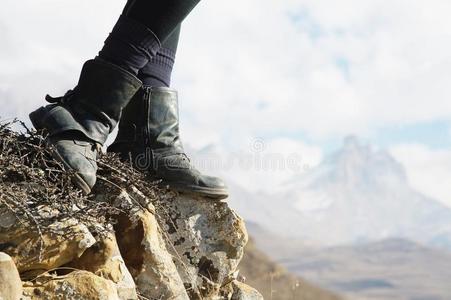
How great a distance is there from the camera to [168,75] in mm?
3355

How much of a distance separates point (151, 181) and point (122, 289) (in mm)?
656

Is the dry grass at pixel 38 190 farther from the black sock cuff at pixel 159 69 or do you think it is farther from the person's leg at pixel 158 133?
the black sock cuff at pixel 159 69

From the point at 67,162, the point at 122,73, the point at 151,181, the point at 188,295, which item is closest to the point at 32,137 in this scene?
the point at 67,162

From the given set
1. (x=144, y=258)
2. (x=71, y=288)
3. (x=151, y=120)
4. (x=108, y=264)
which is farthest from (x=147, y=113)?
(x=71, y=288)

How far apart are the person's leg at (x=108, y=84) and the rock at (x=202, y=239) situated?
0.54 m

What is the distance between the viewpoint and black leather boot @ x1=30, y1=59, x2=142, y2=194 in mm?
2873

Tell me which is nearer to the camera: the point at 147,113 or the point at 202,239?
the point at 147,113

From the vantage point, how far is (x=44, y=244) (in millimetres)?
2465

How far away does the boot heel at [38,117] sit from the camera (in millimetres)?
2941

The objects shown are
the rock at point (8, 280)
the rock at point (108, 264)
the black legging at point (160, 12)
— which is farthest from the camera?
the black legging at point (160, 12)

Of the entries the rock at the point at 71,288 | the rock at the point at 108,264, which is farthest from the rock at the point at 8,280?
the rock at the point at 108,264

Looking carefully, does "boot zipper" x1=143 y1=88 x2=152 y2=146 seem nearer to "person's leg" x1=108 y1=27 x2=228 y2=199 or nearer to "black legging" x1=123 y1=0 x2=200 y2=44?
"person's leg" x1=108 y1=27 x2=228 y2=199

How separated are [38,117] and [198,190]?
0.79 meters

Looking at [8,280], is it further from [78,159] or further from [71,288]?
[78,159]
